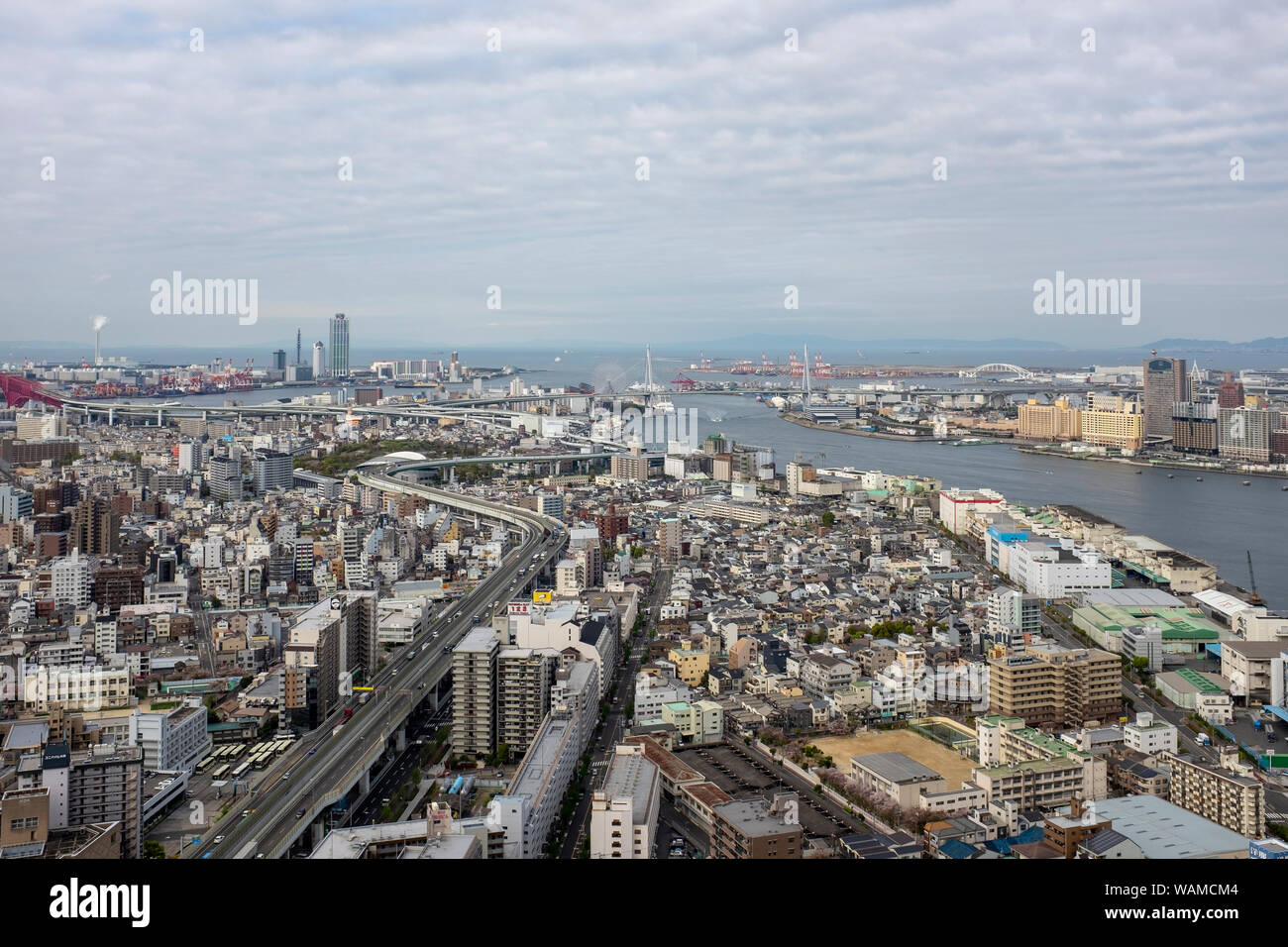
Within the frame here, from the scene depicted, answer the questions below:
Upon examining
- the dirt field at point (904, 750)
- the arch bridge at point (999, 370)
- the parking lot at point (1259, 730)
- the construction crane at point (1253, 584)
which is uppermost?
the arch bridge at point (999, 370)

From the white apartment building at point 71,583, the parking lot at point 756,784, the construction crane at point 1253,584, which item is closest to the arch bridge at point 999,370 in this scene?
the construction crane at point 1253,584

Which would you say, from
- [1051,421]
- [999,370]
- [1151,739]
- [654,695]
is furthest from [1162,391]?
[654,695]

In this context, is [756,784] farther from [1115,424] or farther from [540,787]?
[1115,424]

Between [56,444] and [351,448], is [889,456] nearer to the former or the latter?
[351,448]

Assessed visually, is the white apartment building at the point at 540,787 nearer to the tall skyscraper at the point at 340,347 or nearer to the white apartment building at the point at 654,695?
the white apartment building at the point at 654,695
